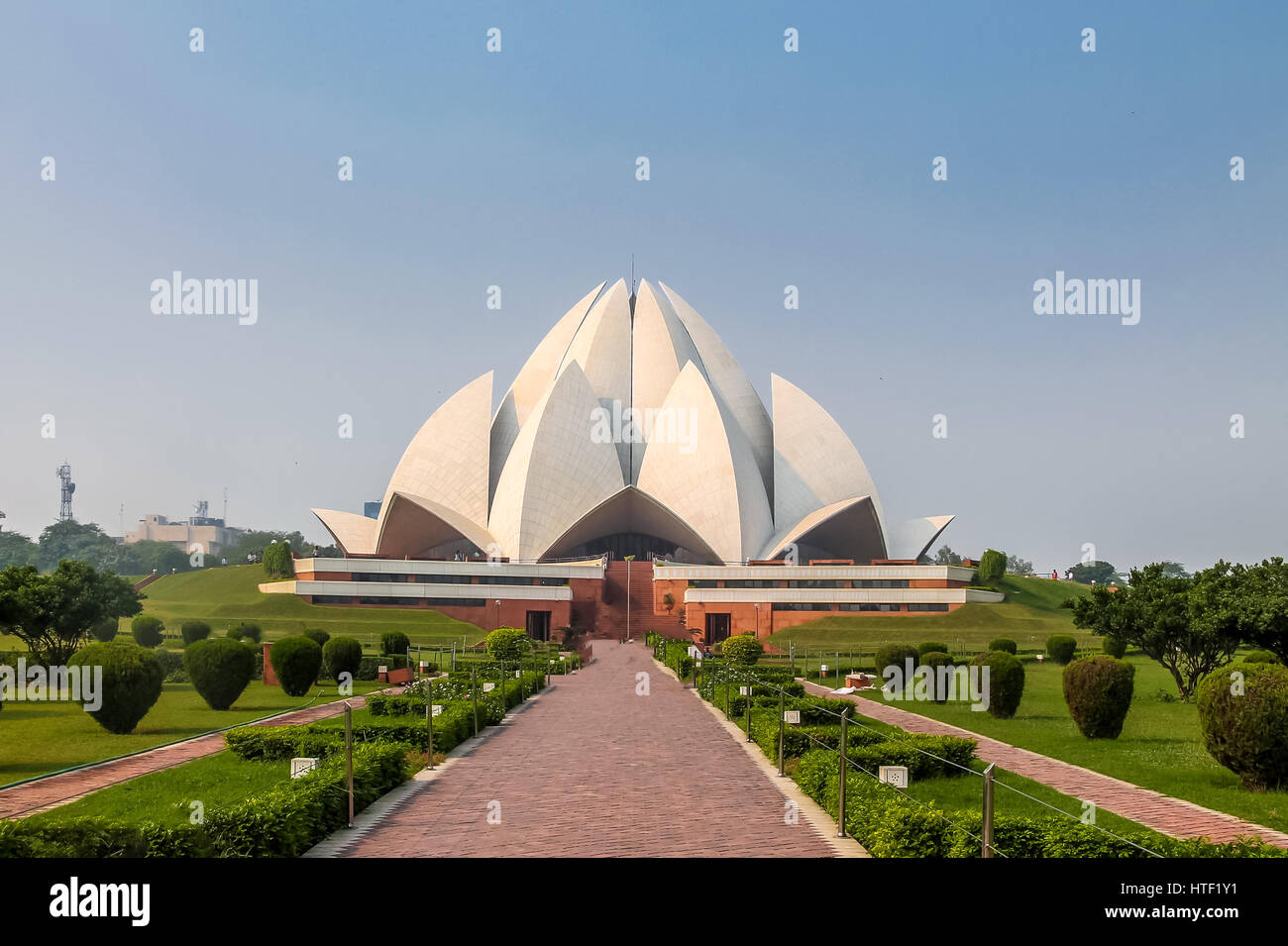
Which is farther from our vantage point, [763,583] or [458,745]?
[763,583]

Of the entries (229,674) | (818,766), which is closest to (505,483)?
(229,674)

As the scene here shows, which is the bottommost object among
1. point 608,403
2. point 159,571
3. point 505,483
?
point 159,571

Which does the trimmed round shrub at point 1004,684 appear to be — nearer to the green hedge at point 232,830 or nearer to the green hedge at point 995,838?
the green hedge at point 995,838

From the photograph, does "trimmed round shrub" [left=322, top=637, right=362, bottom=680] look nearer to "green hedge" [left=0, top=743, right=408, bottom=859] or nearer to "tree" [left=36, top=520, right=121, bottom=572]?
"green hedge" [left=0, top=743, right=408, bottom=859]

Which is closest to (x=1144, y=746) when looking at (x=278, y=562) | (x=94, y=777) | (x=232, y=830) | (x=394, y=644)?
(x=232, y=830)

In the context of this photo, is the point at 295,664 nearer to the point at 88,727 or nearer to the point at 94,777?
the point at 88,727
